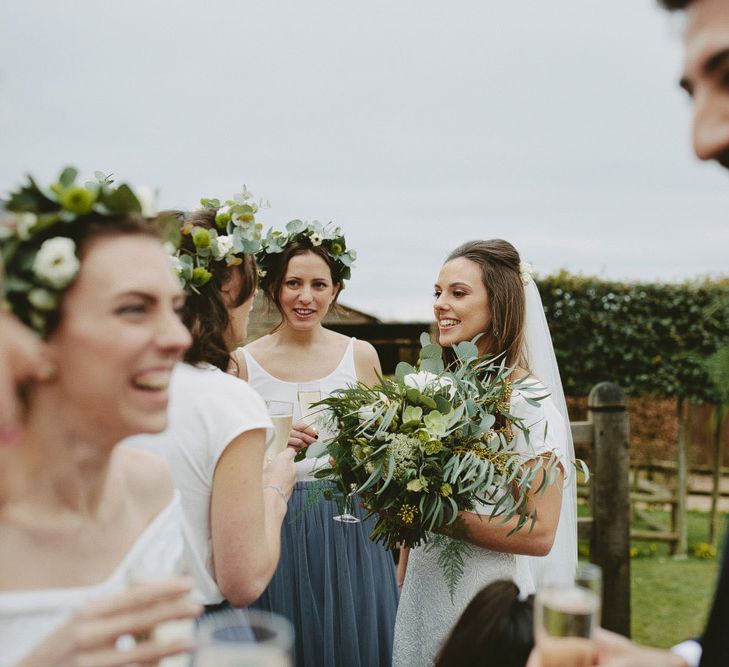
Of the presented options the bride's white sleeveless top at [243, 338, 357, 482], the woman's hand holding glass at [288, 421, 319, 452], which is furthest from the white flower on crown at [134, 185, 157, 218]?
the bride's white sleeveless top at [243, 338, 357, 482]

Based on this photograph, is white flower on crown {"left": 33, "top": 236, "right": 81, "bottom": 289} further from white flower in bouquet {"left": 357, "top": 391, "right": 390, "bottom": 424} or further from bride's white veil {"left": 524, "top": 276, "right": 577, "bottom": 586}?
bride's white veil {"left": 524, "top": 276, "right": 577, "bottom": 586}

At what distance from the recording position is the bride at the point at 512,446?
2.82m

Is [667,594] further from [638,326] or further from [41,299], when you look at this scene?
[41,299]

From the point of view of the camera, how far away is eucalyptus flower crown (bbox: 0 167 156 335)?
1269 mm

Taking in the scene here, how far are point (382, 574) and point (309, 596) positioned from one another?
491mm

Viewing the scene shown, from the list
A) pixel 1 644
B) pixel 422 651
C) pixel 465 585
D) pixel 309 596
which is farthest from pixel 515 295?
pixel 1 644

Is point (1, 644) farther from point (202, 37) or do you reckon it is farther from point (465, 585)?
point (202, 37)

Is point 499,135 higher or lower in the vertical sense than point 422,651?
higher

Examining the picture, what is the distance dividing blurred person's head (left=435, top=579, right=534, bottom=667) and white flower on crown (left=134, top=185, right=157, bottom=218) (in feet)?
4.21

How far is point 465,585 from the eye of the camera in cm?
297

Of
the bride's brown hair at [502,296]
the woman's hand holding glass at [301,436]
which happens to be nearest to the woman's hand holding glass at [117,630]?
the woman's hand holding glass at [301,436]

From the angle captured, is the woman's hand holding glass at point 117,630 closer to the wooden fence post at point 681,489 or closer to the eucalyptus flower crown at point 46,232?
the eucalyptus flower crown at point 46,232

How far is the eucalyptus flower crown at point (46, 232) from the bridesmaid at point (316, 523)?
178 cm

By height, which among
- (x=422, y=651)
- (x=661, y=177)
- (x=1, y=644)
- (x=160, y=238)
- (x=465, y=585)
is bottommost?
(x=422, y=651)
